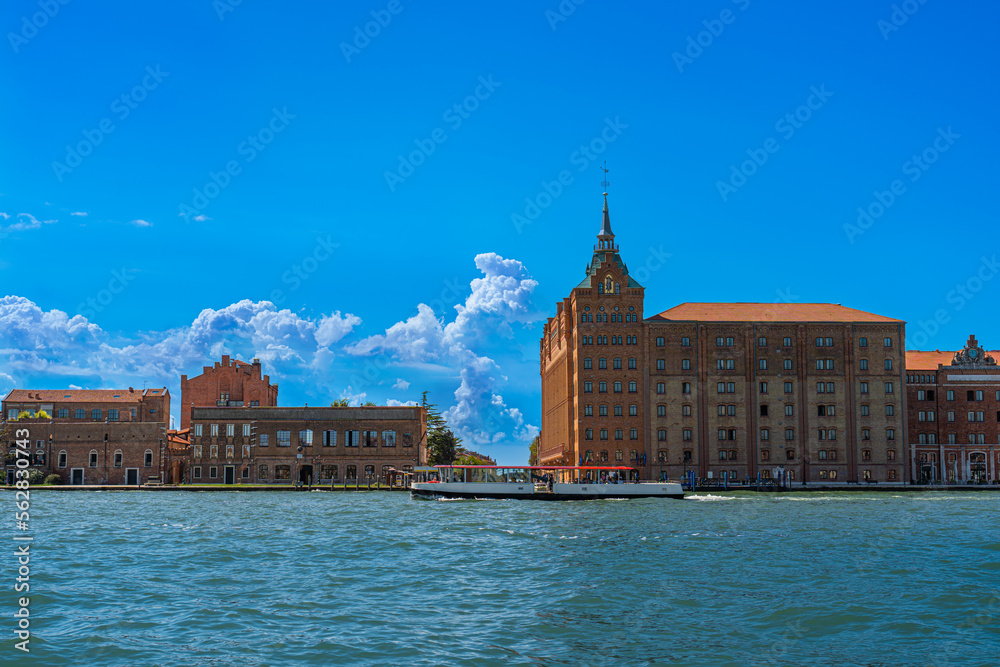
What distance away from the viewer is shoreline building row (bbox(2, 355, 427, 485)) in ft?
346

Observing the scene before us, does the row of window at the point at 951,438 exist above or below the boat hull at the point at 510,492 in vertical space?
above

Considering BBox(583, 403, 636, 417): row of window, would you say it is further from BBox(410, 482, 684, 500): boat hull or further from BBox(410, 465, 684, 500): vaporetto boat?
BBox(410, 482, 684, 500): boat hull

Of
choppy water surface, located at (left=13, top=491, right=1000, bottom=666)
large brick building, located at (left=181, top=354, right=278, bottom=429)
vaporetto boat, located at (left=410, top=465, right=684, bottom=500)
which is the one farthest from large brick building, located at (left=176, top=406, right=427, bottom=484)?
choppy water surface, located at (left=13, top=491, right=1000, bottom=666)

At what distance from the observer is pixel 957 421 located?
111 metres

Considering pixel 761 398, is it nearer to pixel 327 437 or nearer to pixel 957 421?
pixel 957 421

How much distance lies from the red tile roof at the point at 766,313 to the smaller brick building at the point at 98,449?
58.8 m

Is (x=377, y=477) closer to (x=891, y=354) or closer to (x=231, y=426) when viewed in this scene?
(x=231, y=426)

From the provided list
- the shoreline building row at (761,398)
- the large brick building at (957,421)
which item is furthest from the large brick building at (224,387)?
the large brick building at (957,421)

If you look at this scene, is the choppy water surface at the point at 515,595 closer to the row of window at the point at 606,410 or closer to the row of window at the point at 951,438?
the row of window at the point at 606,410

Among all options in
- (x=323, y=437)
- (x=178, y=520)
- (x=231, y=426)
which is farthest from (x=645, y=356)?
(x=178, y=520)

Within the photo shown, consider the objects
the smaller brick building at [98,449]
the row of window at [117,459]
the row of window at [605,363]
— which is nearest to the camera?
the smaller brick building at [98,449]

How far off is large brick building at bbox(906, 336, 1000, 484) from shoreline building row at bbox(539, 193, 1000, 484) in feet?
0.39

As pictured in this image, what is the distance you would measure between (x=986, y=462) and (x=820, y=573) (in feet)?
312

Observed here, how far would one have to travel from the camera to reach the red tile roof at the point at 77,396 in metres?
108
